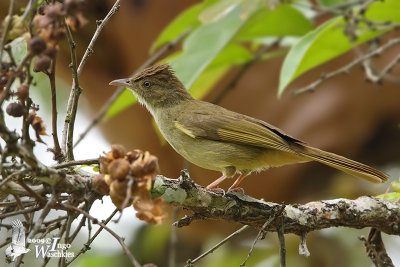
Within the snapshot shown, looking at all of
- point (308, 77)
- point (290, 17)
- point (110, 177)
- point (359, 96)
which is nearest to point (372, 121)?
point (359, 96)

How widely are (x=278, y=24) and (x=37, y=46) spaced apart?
3070 millimetres

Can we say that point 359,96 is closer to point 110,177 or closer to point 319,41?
point 319,41

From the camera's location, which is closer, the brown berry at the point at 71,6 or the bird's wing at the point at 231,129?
the brown berry at the point at 71,6

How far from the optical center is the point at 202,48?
4141mm

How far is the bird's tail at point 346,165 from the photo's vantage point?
3531mm

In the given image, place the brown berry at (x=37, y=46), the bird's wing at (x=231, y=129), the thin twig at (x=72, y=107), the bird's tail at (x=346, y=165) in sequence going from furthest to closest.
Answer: the bird's wing at (x=231, y=129)
the bird's tail at (x=346, y=165)
the thin twig at (x=72, y=107)
the brown berry at (x=37, y=46)

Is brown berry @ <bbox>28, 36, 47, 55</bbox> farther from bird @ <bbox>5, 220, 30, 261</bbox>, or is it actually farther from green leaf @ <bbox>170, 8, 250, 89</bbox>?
green leaf @ <bbox>170, 8, 250, 89</bbox>

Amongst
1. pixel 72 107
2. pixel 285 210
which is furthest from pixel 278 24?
pixel 72 107

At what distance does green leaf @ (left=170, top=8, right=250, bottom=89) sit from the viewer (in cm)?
402

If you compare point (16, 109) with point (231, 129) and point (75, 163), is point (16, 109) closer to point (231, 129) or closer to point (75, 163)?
point (75, 163)

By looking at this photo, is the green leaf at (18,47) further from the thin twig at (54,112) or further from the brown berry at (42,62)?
the brown berry at (42,62)

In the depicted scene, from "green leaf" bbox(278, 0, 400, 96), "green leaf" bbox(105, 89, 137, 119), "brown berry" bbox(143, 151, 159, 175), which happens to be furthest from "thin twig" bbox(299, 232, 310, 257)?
"green leaf" bbox(105, 89, 137, 119)

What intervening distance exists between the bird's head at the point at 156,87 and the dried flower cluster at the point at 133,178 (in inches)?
103

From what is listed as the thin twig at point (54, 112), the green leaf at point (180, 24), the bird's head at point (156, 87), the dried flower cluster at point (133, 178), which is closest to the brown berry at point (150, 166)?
the dried flower cluster at point (133, 178)
